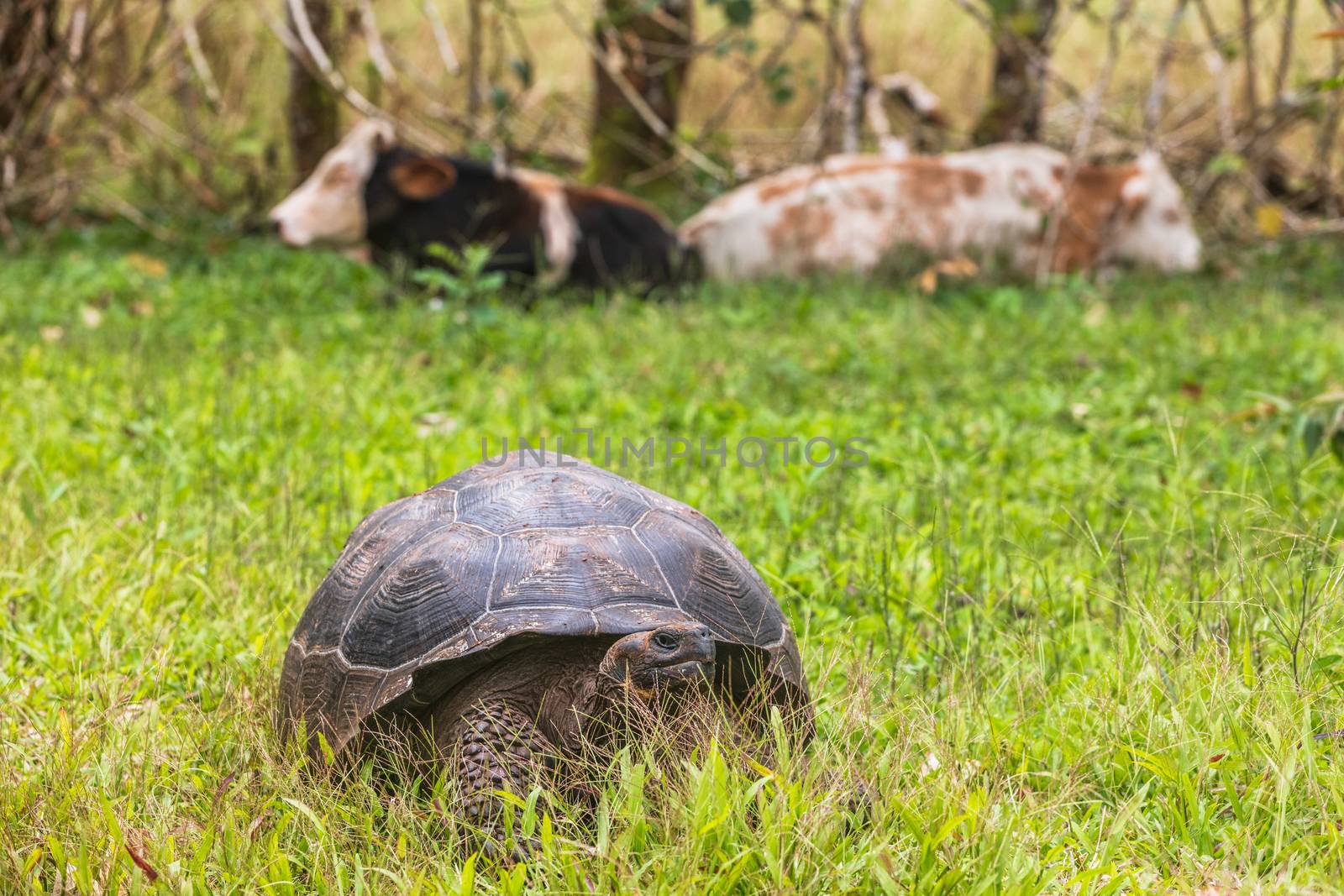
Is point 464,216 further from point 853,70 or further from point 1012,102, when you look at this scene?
point 1012,102

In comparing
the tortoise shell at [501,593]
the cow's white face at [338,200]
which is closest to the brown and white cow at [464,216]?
the cow's white face at [338,200]

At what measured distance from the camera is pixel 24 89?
7.91 meters

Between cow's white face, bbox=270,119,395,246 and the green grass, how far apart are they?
0.41 metres

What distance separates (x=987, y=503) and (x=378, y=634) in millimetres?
2141

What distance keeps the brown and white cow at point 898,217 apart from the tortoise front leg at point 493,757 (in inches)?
241

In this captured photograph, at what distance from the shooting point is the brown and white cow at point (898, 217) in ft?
26.3

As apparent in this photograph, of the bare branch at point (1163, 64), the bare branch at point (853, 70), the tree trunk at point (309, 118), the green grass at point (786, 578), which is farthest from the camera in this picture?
the tree trunk at point (309, 118)

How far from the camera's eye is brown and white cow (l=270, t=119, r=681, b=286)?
6.64 meters

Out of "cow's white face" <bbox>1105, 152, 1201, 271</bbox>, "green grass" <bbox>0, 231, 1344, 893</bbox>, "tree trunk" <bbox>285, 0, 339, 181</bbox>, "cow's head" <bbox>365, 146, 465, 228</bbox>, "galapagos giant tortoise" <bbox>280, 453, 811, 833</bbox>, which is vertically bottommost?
"green grass" <bbox>0, 231, 1344, 893</bbox>

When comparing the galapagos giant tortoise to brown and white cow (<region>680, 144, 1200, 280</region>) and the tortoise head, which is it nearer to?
the tortoise head

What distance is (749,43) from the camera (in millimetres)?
6773

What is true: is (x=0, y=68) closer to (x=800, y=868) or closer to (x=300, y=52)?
(x=300, y=52)

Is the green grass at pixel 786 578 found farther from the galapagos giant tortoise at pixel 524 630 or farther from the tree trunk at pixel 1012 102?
the tree trunk at pixel 1012 102

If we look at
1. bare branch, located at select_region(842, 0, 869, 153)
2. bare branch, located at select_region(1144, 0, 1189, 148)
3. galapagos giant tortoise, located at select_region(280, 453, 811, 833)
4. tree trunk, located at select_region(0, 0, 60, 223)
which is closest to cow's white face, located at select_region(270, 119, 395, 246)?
tree trunk, located at select_region(0, 0, 60, 223)
